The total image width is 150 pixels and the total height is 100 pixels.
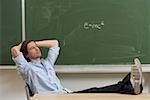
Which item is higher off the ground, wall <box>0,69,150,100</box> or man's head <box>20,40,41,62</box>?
man's head <box>20,40,41,62</box>

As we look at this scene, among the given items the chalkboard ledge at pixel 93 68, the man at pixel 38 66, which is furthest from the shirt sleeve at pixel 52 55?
the chalkboard ledge at pixel 93 68

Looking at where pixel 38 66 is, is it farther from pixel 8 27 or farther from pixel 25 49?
pixel 8 27

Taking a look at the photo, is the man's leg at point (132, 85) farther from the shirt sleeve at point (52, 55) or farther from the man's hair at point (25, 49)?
the man's hair at point (25, 49)

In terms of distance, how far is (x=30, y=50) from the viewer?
2.93m

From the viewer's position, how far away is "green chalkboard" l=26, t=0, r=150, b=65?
3203mm

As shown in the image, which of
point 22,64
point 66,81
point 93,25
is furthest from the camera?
point 66,81

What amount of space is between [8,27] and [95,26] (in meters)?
0.92

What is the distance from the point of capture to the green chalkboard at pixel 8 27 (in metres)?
3.21

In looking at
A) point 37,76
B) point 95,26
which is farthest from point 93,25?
point 37,76

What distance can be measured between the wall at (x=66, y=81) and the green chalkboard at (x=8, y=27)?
0.23 m

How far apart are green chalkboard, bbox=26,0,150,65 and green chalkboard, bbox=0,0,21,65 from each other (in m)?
0.11

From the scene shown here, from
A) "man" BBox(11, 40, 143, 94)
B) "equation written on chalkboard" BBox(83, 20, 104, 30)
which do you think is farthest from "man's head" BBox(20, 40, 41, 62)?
"equation written on chalkboard" BBox(83, 20, 104, 30)

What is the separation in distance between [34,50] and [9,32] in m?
0.47

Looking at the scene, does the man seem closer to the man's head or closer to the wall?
the man's head
